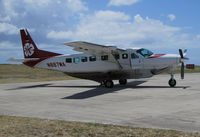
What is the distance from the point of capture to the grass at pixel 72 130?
5.84 m

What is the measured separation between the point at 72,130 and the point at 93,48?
1284 centimetres

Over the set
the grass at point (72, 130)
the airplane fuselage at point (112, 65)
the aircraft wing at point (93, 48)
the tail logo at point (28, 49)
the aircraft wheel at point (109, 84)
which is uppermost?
the tail logo at point (28, 49)

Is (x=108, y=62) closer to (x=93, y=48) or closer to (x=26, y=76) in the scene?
(x=93, y=48)

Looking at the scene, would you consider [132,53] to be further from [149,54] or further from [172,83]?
[172,83]

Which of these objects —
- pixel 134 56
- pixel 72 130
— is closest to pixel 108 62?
pixel 134 56

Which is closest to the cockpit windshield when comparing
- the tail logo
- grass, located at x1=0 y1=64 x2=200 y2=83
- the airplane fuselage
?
the airplane fuselage

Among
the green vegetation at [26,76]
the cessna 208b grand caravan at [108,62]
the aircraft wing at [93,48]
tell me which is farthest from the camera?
the green vegetation at [26,76]

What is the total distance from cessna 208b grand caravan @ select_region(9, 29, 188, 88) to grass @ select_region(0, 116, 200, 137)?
9918mm

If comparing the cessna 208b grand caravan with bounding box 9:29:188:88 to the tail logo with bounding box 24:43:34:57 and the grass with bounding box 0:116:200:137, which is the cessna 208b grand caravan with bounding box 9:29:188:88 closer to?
the tail logo with bounding box 24:43:34:57

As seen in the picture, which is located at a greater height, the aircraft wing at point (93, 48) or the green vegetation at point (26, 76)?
the aircraft wing at point (93, 48)

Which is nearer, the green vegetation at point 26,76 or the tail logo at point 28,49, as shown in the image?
the tail logo at point 28,49

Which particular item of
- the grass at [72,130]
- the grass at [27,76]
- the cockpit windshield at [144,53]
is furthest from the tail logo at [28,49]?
the grass at [72,130]

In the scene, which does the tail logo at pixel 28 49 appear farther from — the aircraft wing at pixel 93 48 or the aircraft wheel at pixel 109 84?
the aircraft wheel at pixel 109 84

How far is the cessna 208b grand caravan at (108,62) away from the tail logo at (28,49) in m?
0.58
